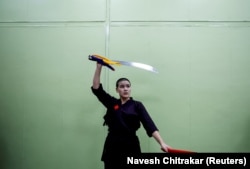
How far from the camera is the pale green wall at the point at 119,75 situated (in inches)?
92.8

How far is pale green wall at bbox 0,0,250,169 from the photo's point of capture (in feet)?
7.73

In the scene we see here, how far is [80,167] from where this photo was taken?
7.88ft

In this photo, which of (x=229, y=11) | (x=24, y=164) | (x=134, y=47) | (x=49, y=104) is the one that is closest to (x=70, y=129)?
(x=49, y=104)

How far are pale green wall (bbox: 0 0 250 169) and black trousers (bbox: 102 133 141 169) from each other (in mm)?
643

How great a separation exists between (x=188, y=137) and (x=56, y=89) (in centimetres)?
138

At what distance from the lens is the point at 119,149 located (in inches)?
68.3

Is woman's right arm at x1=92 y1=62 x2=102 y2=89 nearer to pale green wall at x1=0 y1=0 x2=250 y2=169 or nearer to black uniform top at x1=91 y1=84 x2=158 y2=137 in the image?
black uniform top at x1=91 y1=84 x2=158 y2=137

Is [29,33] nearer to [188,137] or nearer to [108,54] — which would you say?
[108,54]

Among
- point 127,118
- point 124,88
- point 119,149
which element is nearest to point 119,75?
point 124,88

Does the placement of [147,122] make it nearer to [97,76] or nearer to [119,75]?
[97,76]

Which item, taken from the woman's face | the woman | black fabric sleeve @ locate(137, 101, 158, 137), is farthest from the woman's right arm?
black fabric sleeve @ locate(137, 101, 158, 137)

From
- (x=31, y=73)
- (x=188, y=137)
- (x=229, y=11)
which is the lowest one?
(x=188, y=137)

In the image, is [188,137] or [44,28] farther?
[44,28]

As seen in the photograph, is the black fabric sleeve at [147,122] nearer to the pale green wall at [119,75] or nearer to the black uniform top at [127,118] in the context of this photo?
the black uniform top at [127,118]
